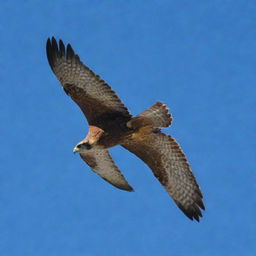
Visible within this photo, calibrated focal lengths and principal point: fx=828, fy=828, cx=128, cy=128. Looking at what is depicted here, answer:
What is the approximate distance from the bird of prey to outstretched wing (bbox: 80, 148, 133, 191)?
0.27m

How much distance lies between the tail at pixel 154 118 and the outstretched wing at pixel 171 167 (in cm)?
48

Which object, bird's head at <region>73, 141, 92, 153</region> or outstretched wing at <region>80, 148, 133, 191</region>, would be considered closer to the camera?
bird's head at <region>73, 141, 92, 153</region>

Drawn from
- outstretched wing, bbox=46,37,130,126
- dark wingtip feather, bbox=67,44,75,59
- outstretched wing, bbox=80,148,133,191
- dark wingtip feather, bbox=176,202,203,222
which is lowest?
dark wingtip feather, bbox=176,202,203,222

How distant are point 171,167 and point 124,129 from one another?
1.29 m

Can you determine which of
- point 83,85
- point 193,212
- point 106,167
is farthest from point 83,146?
point 193,212

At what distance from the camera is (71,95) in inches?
569

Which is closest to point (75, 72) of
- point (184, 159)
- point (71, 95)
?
point (71, 95)

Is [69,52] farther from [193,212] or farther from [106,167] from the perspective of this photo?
[193,212]

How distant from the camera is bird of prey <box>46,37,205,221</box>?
46.4 feet

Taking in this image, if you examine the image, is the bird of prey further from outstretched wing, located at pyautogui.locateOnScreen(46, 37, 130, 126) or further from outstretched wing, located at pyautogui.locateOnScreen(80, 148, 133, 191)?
outstretched wing, located at pyautogui.locateOnScreen(80, 148, 133, 191)

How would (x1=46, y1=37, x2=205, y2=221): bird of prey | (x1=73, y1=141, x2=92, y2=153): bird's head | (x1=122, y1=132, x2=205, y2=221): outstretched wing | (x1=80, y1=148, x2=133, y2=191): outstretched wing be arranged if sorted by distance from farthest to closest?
(x1=80, y1=148, x2=133, y2=191): outstretched wing
(x1=122, y1=132, x2=205, y2=221): outstretched wing
(x1=73, y1=141, x2=92, y2=153): bird's head
(x1=46, y1=37, x2=205, y2=221): bird of prey

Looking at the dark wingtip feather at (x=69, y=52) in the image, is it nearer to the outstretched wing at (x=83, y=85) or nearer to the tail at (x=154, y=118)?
the outstretched wing at (x=83, y=85)

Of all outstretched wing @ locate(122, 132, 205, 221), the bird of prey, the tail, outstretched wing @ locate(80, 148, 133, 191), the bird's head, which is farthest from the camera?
outstretched wing @ locate(80, 148, 133, 191)

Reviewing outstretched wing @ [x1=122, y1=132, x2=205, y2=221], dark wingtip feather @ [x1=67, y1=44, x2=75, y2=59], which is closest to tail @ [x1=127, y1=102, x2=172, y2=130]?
outstretched wing @ [x1=122, y1=132, x2=205, y2=221]
